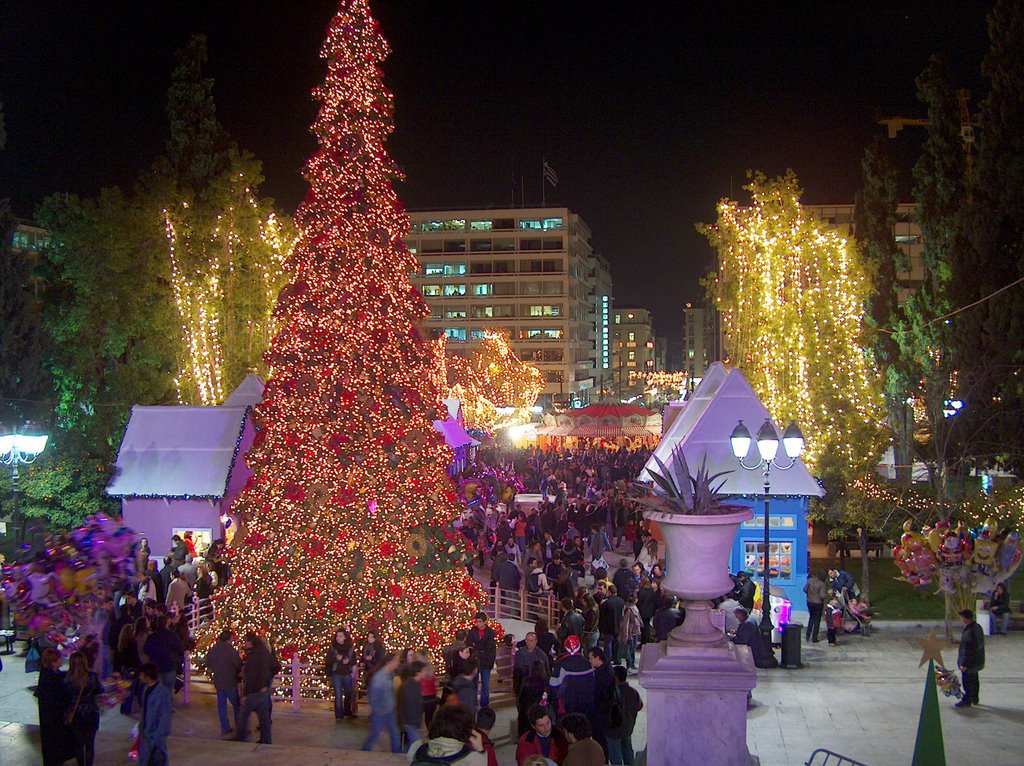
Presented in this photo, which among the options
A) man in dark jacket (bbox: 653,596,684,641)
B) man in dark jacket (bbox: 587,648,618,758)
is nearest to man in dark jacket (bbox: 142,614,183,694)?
man in dark jacket (bbox: 587,648,618,758)

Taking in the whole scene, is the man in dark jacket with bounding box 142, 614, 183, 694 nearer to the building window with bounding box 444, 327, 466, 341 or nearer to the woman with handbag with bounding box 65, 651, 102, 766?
the woman with handbag with bounding box 65, 651, 102, 766

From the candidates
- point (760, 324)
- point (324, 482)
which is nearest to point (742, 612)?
point (324, 482)

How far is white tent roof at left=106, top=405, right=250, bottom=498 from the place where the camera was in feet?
65.6

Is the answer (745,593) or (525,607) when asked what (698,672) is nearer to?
(745,593)

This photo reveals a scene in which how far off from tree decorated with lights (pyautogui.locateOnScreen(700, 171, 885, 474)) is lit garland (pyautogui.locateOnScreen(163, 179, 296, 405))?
45.3 feet

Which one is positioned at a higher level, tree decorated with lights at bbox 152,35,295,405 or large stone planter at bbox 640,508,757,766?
tree decorated with lights at bbox 152,35,295,405

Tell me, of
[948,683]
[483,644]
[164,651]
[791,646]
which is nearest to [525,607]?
[791,646]

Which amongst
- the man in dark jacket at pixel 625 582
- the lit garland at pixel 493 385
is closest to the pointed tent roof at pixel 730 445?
the man in dark jacket at pixel 625 582

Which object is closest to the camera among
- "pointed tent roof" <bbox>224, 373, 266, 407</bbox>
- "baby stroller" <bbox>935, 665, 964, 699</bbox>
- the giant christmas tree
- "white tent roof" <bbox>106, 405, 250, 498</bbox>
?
"baby stroller" <bbox>935, 665, 964, 699</bbox>

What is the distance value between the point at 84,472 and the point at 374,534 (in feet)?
45.2

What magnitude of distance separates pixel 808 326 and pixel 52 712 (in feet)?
66.7

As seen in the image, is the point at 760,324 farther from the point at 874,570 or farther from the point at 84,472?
the point at 84,472

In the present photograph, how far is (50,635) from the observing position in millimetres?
9430

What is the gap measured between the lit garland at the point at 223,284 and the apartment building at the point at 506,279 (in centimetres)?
6460
